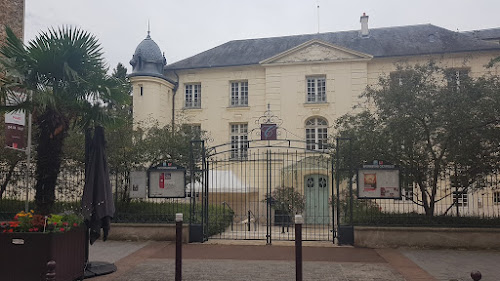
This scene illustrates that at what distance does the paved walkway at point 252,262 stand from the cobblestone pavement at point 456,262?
263 millimetres

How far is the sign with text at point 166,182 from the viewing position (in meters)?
11.1

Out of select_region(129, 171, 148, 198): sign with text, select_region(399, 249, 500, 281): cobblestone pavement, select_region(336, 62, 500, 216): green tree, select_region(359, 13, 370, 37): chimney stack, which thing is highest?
select_region(359, 13, 370, 37): chimney stack

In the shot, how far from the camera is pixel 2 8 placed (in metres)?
15.7

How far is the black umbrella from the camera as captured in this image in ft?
24.0

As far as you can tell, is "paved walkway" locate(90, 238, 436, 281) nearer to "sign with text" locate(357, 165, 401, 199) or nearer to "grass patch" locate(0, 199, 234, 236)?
"grass patch" locate(0, 199, 234, 236)

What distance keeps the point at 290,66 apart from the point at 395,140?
43.5ft

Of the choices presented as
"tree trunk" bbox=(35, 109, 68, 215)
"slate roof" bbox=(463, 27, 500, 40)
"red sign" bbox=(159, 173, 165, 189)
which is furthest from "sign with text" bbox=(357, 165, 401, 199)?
"slate roof" bbox=(463, 27, 500, 40)

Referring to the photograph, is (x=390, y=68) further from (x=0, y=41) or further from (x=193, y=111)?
(x=0, y=41)

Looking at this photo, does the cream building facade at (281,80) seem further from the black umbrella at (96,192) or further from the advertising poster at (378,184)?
the black umbrella at (96,192)

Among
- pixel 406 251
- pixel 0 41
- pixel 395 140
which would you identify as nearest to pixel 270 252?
pixel 406 251

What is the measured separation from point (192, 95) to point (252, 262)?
17907 mm

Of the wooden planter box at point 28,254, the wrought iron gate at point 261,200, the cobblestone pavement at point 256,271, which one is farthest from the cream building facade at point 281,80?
the wooden planter box at point 28,254

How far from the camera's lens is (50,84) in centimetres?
775

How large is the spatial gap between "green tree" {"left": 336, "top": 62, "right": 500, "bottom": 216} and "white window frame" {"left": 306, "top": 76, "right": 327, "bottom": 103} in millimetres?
11569
